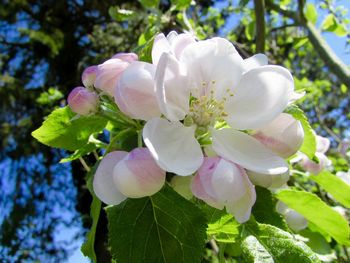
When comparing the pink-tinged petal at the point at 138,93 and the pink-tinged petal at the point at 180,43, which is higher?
the pink-tinged petal at the point at 180,43

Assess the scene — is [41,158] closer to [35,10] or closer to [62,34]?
[62,34]

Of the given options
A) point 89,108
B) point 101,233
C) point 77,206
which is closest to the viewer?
point 89,108

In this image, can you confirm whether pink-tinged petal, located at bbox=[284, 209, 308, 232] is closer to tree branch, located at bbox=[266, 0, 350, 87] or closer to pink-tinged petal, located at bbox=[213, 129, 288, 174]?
pink-tinged petal, located at bbox=[213, 129, 288, 174]

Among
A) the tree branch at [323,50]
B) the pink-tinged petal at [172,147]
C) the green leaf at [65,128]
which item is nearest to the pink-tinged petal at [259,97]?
the pink-tinged petal at [172,147]

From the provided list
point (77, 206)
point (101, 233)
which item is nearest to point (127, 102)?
point (101, 233)

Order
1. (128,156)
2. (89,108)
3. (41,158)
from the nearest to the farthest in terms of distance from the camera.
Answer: (128,156), (89,108), (41,158)

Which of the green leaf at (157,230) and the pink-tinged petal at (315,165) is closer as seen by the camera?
the green leaf at (157,230)

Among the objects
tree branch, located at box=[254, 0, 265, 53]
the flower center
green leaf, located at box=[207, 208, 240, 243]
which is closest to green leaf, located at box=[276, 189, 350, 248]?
green leaf, located at box=[207, 208, 240, 243]

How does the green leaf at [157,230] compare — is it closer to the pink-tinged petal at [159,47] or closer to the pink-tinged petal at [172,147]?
the pink-tinged petal at [172,147]
